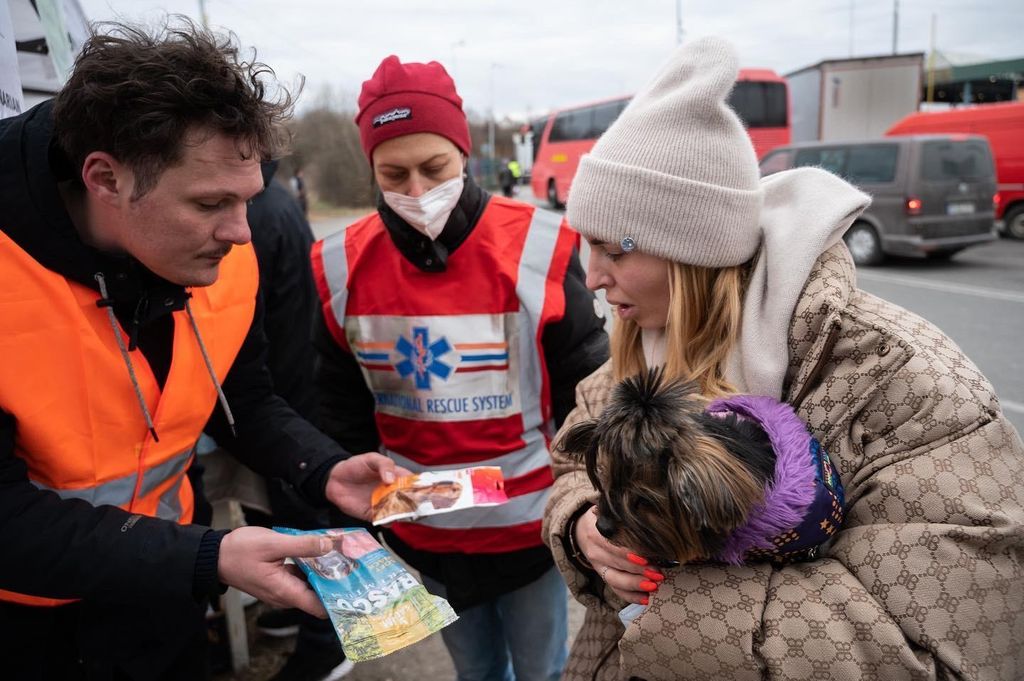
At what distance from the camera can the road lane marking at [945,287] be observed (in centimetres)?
928

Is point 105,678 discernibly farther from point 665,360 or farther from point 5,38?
point 5,38

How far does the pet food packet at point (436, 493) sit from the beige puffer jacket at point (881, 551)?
25.2 inches

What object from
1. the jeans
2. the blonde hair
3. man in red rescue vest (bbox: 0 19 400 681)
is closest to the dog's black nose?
the blonde hair

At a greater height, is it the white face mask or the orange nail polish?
the white face mask

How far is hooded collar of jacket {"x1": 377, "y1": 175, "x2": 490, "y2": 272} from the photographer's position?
2.18 meters

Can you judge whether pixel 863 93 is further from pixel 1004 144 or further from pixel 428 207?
pixel 428 207

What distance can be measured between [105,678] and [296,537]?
618mm

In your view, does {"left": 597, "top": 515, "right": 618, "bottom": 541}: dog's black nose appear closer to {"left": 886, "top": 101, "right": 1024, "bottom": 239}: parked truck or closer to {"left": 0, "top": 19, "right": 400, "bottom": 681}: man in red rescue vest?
{"left": 0, "top": 19, "right": 400, "bottom": 681}: man in red rescue vest

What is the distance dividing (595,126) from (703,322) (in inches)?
876

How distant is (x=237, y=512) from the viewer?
4.59 meters

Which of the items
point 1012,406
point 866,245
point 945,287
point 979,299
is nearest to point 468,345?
point 1012,406

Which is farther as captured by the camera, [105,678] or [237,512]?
[237,512]

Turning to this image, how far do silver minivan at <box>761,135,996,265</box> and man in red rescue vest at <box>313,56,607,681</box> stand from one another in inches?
419

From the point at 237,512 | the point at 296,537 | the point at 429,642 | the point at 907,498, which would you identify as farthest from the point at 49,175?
the point at 237,512
